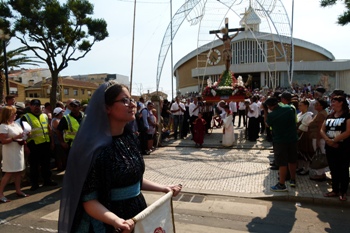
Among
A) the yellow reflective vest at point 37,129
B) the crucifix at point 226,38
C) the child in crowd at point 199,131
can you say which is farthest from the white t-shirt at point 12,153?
the crucifix at point 226,38

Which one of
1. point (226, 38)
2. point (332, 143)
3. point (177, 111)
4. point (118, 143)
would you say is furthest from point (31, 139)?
point (226, 38)

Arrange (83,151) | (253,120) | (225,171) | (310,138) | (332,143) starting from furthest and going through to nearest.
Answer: (253,120)
(225,171)
(310,138)
(332,143)
(83,151)

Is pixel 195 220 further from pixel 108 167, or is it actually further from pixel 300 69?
pixel 300 69

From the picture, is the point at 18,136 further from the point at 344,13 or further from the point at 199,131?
the point at 344,13

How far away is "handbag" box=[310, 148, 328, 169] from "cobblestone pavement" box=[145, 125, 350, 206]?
0.37m

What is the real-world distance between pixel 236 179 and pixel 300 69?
44756 mm

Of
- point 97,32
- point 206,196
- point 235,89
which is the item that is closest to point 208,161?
point 206,196

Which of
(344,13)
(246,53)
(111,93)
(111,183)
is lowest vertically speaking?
(111,183)

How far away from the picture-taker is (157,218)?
6.75 ft

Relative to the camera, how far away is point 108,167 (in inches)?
73.7

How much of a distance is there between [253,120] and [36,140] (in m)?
8.05

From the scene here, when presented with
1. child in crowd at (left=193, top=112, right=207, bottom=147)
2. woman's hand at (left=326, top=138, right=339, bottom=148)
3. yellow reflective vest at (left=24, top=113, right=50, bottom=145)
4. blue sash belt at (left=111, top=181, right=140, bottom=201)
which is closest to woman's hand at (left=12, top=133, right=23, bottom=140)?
yellow reflective vest at (left=24, top=113, right=50, bottom=145)

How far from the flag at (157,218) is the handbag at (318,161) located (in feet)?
16.0

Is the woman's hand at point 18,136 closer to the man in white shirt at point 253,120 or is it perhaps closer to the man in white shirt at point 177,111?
the man in white shirt at point 177,111
